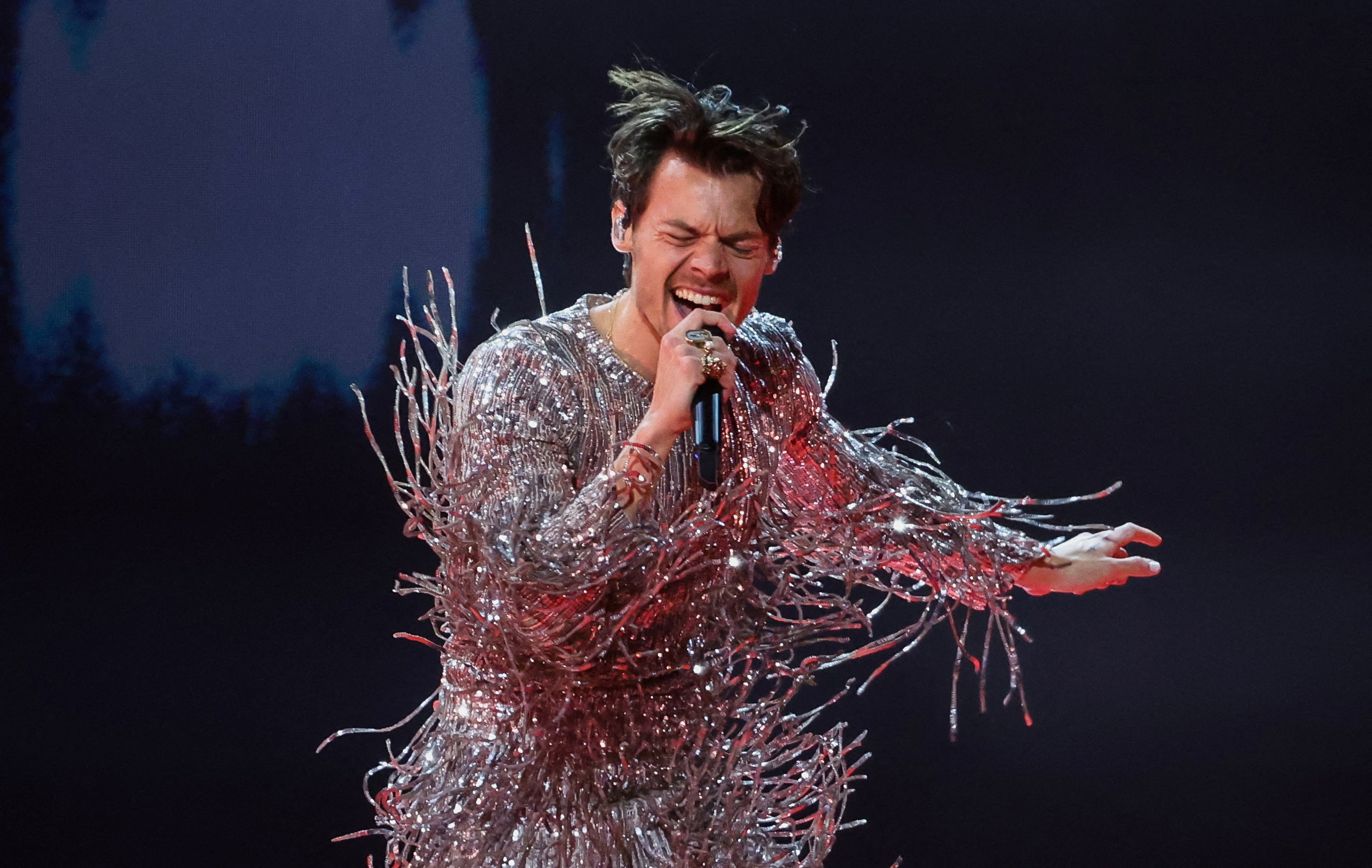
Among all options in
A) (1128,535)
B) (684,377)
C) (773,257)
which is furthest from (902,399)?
(684,377)

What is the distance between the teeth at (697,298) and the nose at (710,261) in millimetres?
18

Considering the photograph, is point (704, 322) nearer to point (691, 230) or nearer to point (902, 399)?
point (691, 230)

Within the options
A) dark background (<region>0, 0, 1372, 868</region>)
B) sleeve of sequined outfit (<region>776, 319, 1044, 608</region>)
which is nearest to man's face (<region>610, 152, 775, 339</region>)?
sleeve of sequined outfit (<region>776, 319, 1044, 608</region>)

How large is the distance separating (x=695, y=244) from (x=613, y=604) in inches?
14.7

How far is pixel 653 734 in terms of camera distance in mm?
1368

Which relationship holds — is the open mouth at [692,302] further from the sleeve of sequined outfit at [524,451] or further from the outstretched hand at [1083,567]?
the outstretched hand at [1083,567]

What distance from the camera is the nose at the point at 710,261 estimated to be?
132 cm

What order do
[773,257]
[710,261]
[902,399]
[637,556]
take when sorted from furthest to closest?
[902,399] < [773,257] < [710,261] < [637,556]

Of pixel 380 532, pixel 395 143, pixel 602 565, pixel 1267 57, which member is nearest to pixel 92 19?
pixel 395 143

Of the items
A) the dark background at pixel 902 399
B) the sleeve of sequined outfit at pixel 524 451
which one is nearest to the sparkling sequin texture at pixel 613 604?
the sleeve of sequined outfit at pixel 524 451

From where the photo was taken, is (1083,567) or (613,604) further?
(1083,567)

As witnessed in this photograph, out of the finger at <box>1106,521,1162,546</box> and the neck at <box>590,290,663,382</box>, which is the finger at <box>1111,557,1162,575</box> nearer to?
the finger at <box>1106,521,1162,546</box>

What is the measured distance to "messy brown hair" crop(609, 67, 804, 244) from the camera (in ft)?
4.35

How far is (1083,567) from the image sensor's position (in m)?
1.62
